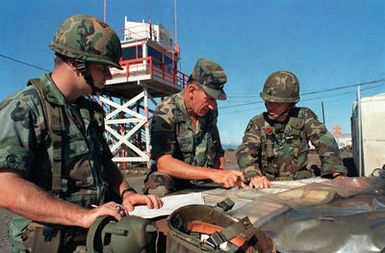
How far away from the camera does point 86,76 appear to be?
6.91 ft

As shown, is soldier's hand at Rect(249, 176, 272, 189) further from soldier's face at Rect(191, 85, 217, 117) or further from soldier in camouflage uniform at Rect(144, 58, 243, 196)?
soldier's face at Rect(191, 85, 217, 117)

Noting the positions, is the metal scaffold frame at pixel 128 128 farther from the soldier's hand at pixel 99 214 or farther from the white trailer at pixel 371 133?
the soldier's hand at pixel 99 214

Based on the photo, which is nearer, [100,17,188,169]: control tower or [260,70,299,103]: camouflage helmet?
Answer: [260,70,299,103]: camouflage helmet

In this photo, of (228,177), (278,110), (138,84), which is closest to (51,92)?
(228,177)

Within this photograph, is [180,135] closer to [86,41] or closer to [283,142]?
[283,142]

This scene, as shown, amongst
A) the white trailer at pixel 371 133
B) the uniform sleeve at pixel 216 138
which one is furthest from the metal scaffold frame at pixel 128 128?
the uniform sleeve at pixel 216 138

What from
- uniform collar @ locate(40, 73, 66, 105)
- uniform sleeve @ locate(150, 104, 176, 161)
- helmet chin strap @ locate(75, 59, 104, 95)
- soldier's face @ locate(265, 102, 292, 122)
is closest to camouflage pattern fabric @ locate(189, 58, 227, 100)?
uniform sleeve @ locate(150, 104, 176, 161)

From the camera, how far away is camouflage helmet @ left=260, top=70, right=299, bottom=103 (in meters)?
3.78

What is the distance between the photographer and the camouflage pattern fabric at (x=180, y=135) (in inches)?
137

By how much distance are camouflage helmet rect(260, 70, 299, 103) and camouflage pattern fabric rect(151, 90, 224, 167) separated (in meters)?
0.62

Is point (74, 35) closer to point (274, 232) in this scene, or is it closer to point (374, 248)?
point (274, 232)

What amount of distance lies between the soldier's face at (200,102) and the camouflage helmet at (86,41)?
136 centimetres

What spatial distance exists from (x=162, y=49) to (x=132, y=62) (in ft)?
6.38

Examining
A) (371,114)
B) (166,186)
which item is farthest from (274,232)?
(371,114)
